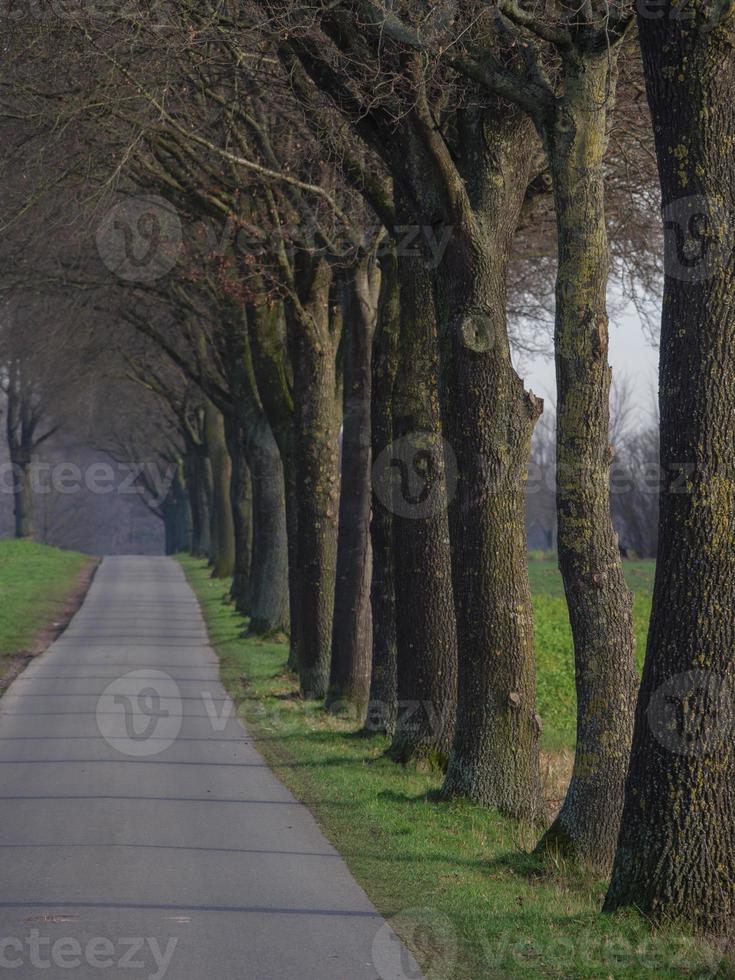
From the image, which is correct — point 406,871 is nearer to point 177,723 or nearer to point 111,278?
point 177,723

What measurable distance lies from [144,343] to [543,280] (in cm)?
1685

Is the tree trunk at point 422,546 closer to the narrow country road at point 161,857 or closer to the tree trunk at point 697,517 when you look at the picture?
the narrow country road at point 161,857

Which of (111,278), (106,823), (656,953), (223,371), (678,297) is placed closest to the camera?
(656,953)

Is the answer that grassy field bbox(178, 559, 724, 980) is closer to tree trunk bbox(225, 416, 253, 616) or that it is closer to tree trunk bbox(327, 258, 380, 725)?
tree trunk bbox(327, 258, 380, 725)

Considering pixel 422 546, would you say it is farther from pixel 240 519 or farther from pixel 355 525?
pixel 240 519

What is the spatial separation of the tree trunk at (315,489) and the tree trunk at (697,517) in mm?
12923

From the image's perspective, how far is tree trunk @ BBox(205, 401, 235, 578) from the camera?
4622 centimetres

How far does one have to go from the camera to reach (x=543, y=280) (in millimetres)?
25562

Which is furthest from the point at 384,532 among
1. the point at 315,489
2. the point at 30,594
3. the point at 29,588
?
the point at 29,588

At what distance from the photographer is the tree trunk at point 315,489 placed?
20656mm

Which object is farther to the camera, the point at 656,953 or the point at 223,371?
the point at 223,371

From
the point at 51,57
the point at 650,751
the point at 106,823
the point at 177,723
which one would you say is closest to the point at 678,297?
the point at 650,751

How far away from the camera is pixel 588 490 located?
1048 cm

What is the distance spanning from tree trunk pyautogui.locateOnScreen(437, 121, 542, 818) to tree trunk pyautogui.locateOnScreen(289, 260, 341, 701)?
8500 mm
